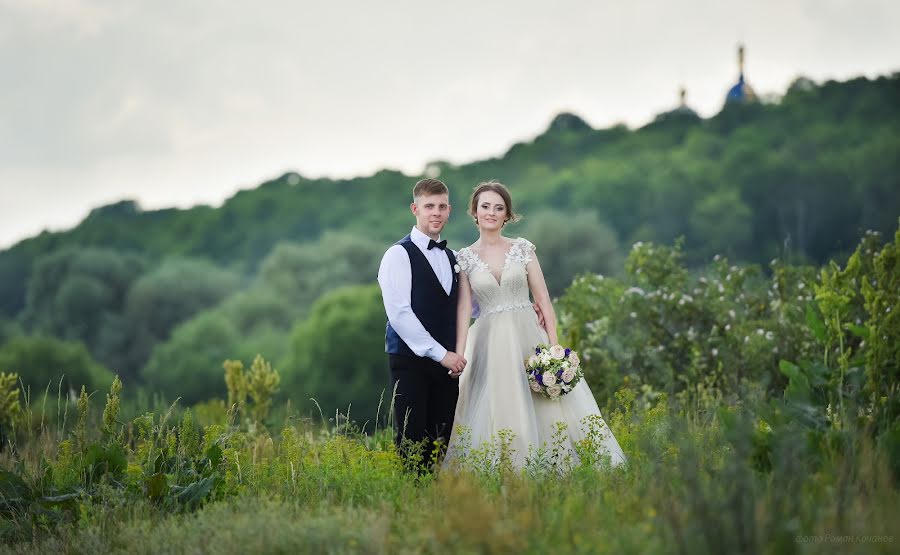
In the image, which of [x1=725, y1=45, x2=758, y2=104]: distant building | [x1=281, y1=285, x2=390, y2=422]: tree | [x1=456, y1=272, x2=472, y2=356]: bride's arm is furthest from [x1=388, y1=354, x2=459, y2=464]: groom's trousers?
[x1=725, y1=45, x2=758, y2=104]: distant building

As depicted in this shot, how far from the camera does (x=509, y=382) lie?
6.20 m

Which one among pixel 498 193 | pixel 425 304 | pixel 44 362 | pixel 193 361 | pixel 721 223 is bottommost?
pixel 193 361

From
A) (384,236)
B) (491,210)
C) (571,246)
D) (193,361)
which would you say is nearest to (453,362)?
(491,210)

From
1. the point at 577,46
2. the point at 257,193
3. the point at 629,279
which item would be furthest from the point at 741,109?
the point at 629,279

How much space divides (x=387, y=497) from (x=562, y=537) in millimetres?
1397

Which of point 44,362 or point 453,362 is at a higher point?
point 453,362

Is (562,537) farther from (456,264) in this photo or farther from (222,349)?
(222,349)

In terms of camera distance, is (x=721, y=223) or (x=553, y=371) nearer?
(x=553, y=371)

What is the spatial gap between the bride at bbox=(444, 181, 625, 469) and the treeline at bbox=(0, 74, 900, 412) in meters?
27.8

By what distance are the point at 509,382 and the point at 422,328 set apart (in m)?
0.74

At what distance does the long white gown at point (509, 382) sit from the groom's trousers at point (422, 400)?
13 centimetres

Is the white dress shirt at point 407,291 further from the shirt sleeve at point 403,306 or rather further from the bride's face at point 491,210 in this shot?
the bride's face at point 491,210

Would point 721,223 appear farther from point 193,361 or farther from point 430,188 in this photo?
point 430,188

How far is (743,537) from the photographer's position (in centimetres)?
354
